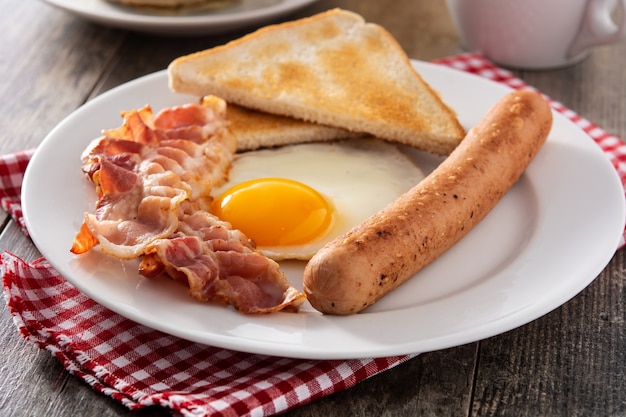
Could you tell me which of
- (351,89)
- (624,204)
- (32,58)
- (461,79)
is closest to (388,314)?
(624,204)

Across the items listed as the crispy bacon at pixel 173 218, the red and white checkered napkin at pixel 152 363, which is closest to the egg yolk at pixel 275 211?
the crispy bacon at pixel 173 218

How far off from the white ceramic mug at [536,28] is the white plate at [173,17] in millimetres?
946

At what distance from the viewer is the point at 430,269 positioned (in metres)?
2.62

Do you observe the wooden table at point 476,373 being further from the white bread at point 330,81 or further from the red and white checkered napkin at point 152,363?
the white bread at point 330,81

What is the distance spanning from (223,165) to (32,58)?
1.90 m

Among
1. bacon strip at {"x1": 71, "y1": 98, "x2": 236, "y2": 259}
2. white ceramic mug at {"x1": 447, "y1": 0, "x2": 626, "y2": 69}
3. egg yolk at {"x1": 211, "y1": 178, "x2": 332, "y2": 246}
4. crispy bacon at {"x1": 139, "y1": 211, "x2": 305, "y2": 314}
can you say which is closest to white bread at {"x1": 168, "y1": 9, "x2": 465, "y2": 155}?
bacon strip at {"x1": 71, "y1": 98, "x2": 236, "y2": 259}

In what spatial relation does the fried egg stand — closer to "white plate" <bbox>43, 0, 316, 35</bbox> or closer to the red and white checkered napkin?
the red and white checkered napkin

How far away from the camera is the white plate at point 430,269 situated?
86.4 inches

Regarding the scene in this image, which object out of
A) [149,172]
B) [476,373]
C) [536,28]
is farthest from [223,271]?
[536,28]

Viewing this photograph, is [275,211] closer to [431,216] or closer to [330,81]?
[431,216]

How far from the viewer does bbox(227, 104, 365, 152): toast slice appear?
3.29m

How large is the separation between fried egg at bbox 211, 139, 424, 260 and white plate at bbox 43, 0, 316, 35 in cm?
113

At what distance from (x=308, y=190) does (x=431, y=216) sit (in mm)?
572

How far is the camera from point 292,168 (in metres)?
3.15
